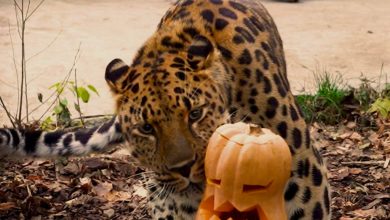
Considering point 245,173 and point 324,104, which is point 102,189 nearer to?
point 324,104

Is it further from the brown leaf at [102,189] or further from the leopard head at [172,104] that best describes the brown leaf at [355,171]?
the leopard head at [172,104]

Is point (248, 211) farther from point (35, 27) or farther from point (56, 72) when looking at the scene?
point (35, 27)

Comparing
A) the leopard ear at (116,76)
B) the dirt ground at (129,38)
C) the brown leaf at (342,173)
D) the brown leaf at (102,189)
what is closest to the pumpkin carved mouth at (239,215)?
the leopard ear at (116,76)

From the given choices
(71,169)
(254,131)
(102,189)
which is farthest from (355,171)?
(254,131)

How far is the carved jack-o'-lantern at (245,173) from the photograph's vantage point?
154 inches

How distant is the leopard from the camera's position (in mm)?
4473

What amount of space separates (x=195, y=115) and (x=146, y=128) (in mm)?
275

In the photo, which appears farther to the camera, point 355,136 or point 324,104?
point 324,104

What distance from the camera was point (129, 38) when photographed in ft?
36.0

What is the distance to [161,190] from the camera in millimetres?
4887

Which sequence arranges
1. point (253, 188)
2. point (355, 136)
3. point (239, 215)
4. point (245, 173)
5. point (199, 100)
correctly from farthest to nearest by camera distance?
point (355, 136), point (199, 100), point (239, 215), point (253, 188), point (245, 173)

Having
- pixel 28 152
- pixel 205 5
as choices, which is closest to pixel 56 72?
pixel 28 152

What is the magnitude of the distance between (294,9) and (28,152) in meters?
7.53

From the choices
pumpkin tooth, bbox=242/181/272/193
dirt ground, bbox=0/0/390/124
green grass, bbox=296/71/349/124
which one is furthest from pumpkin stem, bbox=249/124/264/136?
dirt ground, bbox=0/0/390/124
